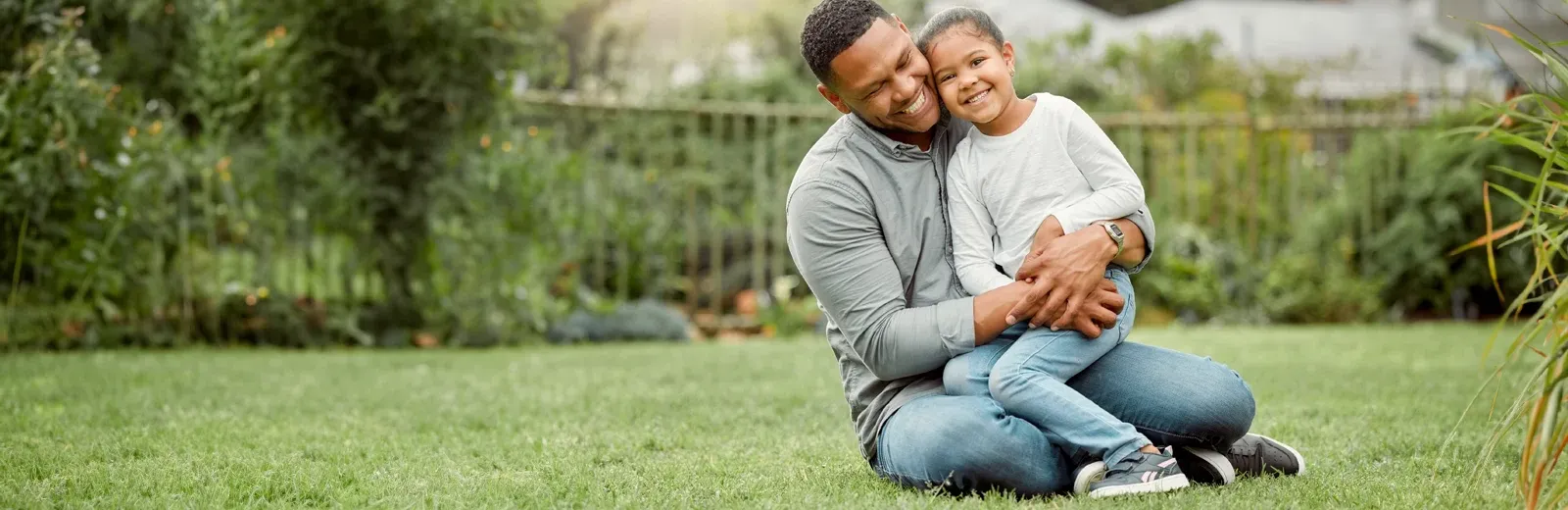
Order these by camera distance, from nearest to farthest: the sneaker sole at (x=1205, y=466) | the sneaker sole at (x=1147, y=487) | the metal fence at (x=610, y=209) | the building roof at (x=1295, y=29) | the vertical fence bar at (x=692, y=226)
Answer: the sneaker sole at (x=1147, y=487) → the sneaker sole at (x=1205, y=466) → the metal fence at (x=610, y=209) → the vertical fence bar at (x=692, y=226) → the building roof at (x=1295, y=29)

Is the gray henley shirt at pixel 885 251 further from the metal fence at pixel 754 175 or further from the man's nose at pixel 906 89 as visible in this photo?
the metal fence at pixel 754 175

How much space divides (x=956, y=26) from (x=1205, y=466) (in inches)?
43.7

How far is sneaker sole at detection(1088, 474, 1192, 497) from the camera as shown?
2652mm

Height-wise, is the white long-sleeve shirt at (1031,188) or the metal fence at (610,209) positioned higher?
the white long-sleeve shirt at (1031,188)

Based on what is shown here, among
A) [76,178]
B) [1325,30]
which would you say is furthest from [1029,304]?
[1325,30]

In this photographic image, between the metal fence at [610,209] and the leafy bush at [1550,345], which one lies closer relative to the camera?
the leafy bush at [1550,345]

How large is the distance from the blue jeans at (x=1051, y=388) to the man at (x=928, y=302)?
0.03 meters

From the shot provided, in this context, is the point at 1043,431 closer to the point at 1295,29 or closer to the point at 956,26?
the point at 956,26

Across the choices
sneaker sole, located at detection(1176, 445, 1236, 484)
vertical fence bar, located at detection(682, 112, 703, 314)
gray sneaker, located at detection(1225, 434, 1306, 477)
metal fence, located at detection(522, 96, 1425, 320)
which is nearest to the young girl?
sneaker sole, located at detection(1176, 445, 1236, 484)

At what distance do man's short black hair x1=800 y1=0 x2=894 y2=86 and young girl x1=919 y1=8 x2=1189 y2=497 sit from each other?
0.69 feet

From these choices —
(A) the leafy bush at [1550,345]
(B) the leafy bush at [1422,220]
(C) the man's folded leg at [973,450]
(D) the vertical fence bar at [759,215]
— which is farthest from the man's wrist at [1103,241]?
(B) the leafy bush at [1422,220]

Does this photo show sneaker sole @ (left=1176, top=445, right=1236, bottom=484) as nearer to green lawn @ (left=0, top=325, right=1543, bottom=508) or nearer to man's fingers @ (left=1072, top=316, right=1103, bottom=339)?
green lawn @ (left=0, top=325, right=1543, bottom=508)

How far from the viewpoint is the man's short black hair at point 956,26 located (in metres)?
2.88

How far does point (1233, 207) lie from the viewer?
9.70 m
